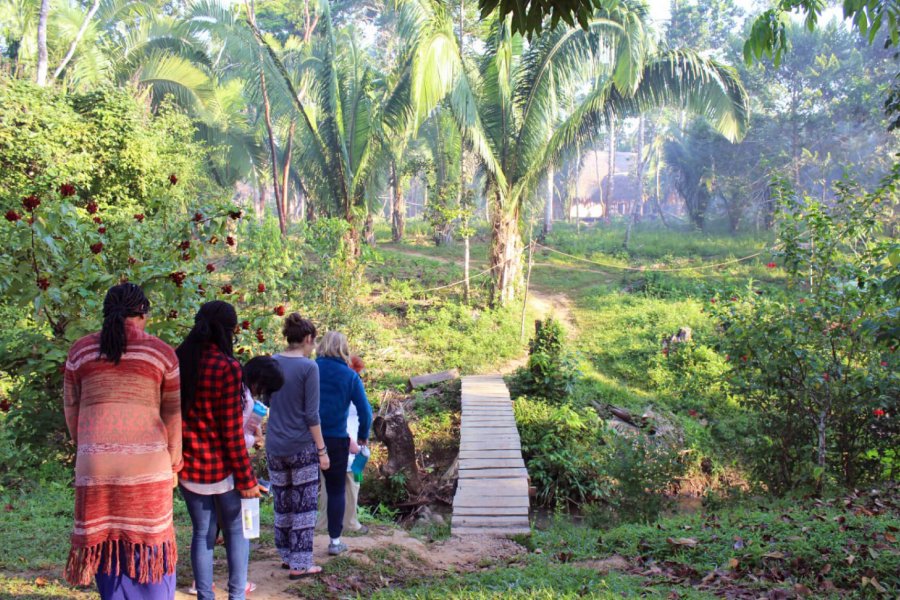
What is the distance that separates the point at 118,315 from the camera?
2.77m

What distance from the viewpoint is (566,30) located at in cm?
1343

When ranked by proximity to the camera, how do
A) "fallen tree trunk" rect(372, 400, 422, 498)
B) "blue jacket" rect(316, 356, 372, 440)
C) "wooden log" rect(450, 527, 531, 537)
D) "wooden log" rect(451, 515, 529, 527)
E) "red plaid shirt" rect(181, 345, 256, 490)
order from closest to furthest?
"red plaid shirt" rect(181, 345, 256, 490), "blue jacket" rect(316, 356, 372, 440), "wooden log" rect(450, 527, 531, 537), "wooden log" rect(451, 515, 529, 527), "fallen tree trunk" rect(372, 400, 422, 498)

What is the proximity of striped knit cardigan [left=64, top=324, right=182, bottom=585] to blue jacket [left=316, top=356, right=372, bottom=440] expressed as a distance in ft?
5.69

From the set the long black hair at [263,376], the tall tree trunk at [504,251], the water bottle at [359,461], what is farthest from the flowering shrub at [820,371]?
the tall tree trunk at [504,251]

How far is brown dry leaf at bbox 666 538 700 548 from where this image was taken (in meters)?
5.01

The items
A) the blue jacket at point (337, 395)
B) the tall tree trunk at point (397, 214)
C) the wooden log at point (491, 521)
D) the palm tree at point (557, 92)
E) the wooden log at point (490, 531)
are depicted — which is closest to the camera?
the blue jacket at point (337, 395)

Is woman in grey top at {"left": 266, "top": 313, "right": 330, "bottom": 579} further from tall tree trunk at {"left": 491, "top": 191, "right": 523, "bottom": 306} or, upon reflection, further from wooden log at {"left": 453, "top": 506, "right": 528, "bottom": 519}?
tall tree trunk at {"left": 491, "top": 191, "right": 523, "bottom": 306}

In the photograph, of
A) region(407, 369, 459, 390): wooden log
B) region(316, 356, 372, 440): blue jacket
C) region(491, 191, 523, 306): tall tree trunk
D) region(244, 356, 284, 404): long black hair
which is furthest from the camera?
region(491, 191, 523, 306): tall tree trunk

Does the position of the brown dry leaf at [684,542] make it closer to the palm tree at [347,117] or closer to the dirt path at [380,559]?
the dirt path at [380,559]

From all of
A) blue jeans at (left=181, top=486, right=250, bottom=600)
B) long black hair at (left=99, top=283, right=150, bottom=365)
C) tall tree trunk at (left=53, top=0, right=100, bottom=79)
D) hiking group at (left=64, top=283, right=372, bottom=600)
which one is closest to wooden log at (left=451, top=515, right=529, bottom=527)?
hiking group at (left=64, top=283, right=372, bottom=600)

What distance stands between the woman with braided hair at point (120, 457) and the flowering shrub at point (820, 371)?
5.68m

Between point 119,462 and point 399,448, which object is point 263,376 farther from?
point 399,448

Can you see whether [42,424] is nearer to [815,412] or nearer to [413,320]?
[815,412]

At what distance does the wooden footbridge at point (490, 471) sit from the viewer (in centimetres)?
638
